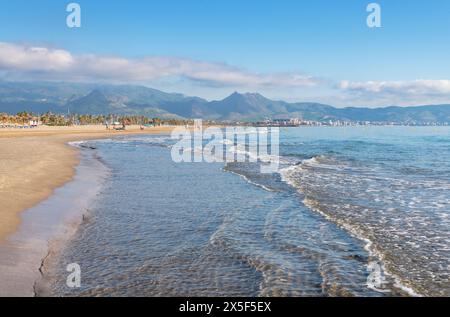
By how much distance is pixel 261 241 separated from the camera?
1252 cm

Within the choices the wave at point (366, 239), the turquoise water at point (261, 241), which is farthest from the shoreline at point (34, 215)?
the wave at point (366, 239)

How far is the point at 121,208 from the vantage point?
679 inches

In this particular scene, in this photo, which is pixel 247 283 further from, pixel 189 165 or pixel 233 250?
pixel 189 165

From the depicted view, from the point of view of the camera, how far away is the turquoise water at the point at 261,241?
9.09 meters

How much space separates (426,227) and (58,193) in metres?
16.3

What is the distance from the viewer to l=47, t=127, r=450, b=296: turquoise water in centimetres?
909

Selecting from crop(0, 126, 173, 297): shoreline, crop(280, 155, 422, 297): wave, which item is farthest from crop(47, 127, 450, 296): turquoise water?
crop(0, 126, 173, 297): shoreline

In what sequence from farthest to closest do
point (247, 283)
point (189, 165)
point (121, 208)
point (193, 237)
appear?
point (189, 165) → point (121, 208) → point (193, 237) → point (247, 283)

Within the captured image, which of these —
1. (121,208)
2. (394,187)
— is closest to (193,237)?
(121,208)

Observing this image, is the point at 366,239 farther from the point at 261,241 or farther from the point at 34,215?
the point at 34,215

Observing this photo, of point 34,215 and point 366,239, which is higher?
point 34,215

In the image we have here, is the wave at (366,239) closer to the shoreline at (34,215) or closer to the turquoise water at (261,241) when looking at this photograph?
the turquoise water at (261,241)

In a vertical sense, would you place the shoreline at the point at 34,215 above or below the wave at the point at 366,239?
above

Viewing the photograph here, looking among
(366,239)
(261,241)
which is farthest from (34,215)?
(366,239)
